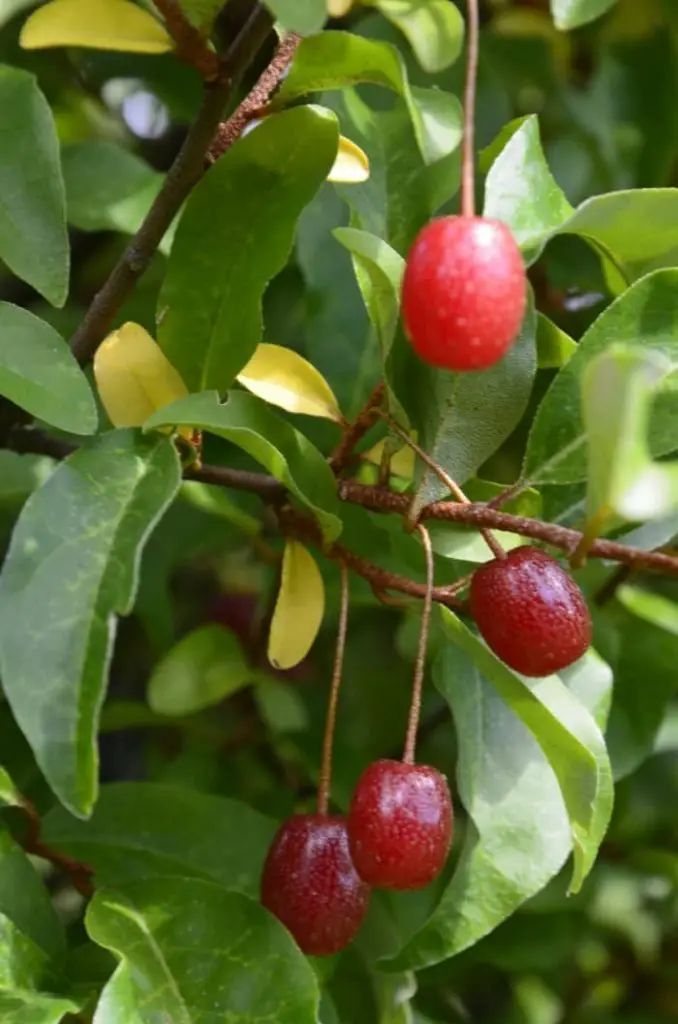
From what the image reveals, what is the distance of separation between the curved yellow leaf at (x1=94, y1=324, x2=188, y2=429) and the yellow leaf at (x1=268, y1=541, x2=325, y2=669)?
0.12 metres

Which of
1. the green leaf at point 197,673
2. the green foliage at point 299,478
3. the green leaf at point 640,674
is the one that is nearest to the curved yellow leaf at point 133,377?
the green foliage at point 299,478

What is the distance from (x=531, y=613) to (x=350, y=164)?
285 mm

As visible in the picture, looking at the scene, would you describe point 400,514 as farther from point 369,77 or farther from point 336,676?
point 369,77

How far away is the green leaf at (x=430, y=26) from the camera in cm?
61

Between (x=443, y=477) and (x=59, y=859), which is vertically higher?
(x=443, y=477)

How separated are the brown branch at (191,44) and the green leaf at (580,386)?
24 centimetres

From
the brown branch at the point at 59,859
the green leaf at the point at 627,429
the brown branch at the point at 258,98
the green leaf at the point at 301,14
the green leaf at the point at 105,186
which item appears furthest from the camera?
the green leaf at the point at 105,186

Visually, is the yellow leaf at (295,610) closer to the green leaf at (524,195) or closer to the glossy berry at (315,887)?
the glossy berry at (315,887)

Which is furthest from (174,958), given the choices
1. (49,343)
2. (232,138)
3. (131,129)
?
(131,129)

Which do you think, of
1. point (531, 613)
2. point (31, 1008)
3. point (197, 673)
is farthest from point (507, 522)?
point (197, 673)

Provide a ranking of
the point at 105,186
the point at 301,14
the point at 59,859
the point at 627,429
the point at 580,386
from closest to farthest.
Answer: the point at 627,429
the point at 301,14
the point at 580,386
the point at 59,859
the point at 105,186

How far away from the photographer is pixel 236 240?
66cm

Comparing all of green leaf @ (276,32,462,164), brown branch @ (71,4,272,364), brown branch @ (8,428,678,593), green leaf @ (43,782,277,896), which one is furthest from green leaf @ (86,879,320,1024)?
green leaf @ (276,32,462,164)

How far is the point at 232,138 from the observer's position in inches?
25.7
